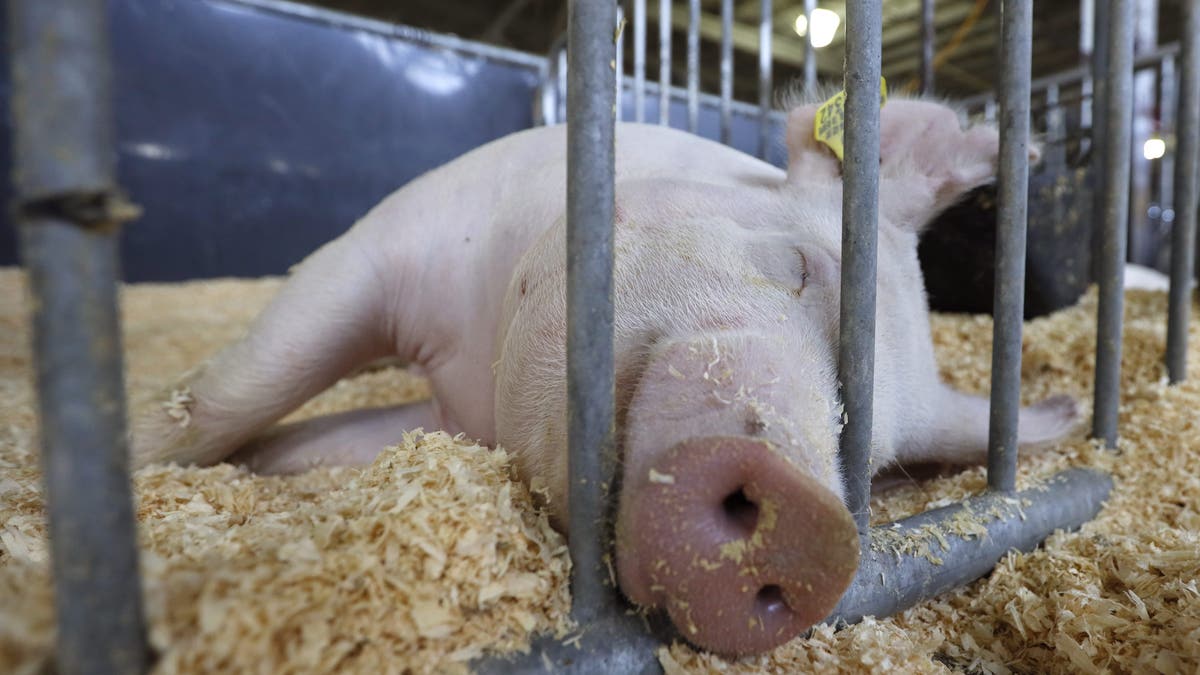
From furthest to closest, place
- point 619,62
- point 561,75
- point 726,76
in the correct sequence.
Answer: point 561,75 < point 726,76 < point 619,62

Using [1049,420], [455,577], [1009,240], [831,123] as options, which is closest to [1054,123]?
[1049,420]

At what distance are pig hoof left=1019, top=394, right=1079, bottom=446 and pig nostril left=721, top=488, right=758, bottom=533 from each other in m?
1.38

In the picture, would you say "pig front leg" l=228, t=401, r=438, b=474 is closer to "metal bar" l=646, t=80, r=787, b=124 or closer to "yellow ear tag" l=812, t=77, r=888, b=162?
"yellow ear tag" l=812, t=77, r=888, b=162

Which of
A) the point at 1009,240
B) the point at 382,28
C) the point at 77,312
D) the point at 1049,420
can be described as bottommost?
the point at 1049,420

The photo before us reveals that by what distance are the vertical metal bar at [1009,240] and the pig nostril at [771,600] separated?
38.0 inches

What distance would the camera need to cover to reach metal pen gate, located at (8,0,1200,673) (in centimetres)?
56

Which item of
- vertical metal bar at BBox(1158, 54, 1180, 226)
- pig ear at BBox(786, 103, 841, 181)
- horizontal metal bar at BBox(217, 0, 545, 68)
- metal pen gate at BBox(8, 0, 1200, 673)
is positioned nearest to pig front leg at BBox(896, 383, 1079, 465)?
metal pen gate at BBox(8, 0, 1200, 673)

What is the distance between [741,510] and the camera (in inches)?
35.5

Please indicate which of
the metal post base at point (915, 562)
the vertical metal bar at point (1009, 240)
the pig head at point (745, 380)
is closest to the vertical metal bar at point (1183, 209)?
the pig head at point (745, 380)

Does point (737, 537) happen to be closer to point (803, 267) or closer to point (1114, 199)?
point (803, 267)

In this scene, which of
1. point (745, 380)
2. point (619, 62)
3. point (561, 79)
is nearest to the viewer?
point (745, 380)

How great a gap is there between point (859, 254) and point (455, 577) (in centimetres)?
83

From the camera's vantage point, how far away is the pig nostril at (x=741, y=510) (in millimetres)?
878

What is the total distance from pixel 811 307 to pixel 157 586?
3.43ft
